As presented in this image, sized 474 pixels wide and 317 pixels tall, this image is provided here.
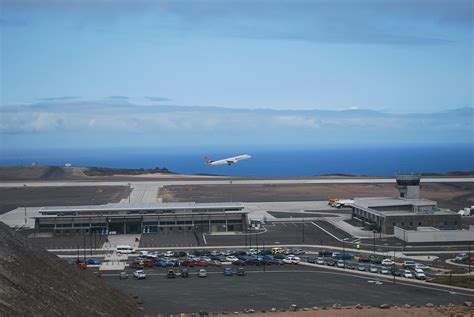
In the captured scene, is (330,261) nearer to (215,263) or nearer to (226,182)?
(215,263)

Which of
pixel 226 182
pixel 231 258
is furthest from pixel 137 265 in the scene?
pixel 226 182

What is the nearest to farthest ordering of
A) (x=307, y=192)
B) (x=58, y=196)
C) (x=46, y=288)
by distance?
(x=46, y=288) → (x=58, y=196) → (x=307, y=192)

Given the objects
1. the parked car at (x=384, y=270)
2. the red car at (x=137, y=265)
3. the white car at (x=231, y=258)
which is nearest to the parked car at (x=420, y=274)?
the parked car at (x=384, y=270)

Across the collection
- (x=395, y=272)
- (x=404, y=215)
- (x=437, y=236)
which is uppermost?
(x=404, y=215)

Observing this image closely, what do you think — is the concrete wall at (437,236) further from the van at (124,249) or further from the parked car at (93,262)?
the parked car at (93,262)

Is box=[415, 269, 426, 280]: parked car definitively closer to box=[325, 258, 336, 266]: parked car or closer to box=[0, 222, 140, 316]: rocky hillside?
box=[325, 258, 336, 266]: parked car

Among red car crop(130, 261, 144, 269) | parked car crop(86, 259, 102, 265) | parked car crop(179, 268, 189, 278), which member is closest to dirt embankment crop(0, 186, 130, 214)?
parked car crop(86, 259, 102, 265)

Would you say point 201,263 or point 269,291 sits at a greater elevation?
point 201,263
